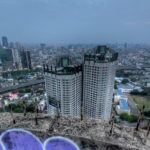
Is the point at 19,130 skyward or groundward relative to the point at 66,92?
skyward

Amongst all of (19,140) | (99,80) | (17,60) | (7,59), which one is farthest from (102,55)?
(7,59)

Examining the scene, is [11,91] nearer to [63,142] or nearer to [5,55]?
[63,142]

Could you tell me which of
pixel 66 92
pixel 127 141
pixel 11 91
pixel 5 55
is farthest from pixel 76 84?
pixel 5 55

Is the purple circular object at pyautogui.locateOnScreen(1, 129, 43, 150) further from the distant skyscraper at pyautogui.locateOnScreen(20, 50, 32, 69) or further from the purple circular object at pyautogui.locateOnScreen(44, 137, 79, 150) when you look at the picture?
the distant skyscraper at pyautogui.locateOnScreen(20, 50, 32, 69)

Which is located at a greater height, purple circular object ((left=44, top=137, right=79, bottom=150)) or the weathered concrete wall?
the weathered concrete wall

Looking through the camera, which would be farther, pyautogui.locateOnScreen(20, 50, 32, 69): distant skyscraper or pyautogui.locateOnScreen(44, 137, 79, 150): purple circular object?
pyautogui.locateOnScreen(20, 50, 32, 69): distant skyscraper

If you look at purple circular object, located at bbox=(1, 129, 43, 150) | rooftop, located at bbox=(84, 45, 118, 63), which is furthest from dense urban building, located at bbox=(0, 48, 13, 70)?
purple circular object, located at bbox=(1, 129, 43, 150)
